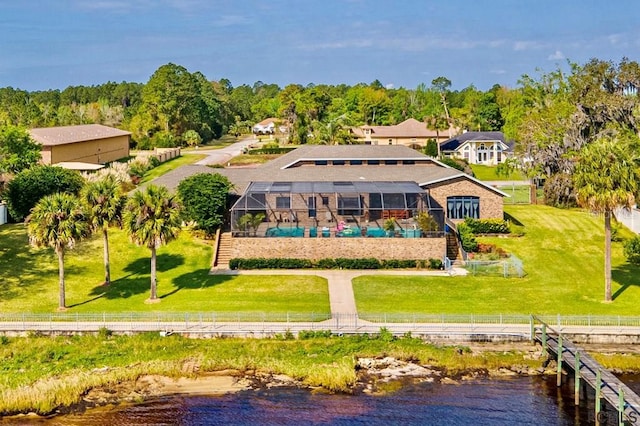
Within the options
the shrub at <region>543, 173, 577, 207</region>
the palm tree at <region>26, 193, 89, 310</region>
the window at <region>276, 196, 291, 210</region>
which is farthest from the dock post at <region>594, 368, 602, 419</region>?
the shrub at <region>543, 173, 577, 207</region>

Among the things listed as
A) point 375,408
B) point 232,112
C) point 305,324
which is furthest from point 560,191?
point 232,112

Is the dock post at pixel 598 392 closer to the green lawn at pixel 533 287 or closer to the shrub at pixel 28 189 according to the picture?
the green lawn at pixel 533 287

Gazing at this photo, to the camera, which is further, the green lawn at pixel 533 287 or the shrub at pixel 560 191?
the shrub at pixel 560 191

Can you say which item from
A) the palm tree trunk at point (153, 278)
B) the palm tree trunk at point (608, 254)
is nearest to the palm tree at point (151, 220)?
the palm tree trunk at point (153, 278)

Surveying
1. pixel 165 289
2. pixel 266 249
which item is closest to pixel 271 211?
pixel 266 249

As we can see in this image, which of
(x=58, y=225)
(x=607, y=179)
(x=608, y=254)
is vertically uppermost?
(x=607, y=179)

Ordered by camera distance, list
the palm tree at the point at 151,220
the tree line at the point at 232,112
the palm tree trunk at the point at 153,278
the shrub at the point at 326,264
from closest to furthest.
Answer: the palm tree at the point at 151,220
the palm tree trunk at the point at 153,278
the shrub at the point at 326,264
the tree line at the point at 232,112

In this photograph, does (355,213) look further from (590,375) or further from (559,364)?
→ (590,375)
